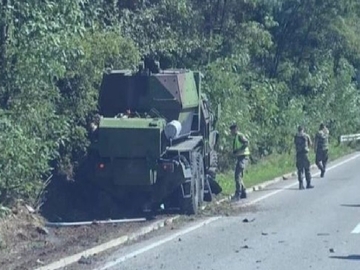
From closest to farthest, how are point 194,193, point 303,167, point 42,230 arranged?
point 42,230 < point 194,193 < point 303,167

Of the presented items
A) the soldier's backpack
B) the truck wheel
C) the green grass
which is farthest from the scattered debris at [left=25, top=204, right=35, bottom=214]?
the soldier's backpack

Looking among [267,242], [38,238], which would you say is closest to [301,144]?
[267,242]

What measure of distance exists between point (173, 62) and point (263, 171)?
4.97 metres

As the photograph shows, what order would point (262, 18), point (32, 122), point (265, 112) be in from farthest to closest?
point (262, 18)
point (265, 112)
point (32, 122)

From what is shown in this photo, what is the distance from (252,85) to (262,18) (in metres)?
4.58

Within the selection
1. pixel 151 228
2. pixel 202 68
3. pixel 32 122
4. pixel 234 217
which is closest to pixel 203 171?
pixel 234 217

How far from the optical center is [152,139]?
19797mm

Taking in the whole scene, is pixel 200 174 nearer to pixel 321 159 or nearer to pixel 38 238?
pixel 38 238

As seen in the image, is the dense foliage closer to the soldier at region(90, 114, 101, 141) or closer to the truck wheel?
the soldier at region(90, 114, 101, 141)

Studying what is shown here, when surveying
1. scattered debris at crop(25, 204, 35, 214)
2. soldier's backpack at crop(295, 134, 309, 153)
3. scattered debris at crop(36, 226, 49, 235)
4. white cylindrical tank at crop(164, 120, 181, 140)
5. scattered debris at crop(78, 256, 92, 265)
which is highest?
white cylindrical tank at crop(164, 120, 181, 140)

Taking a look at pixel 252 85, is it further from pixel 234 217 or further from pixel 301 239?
pixel 301 239

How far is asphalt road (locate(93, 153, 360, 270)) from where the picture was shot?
1420 cm

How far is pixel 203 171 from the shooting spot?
22.3 m

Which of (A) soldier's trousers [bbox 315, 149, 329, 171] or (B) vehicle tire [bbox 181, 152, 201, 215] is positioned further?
(A) soldier's trousers [bbox 315, 149, 329, 171]
